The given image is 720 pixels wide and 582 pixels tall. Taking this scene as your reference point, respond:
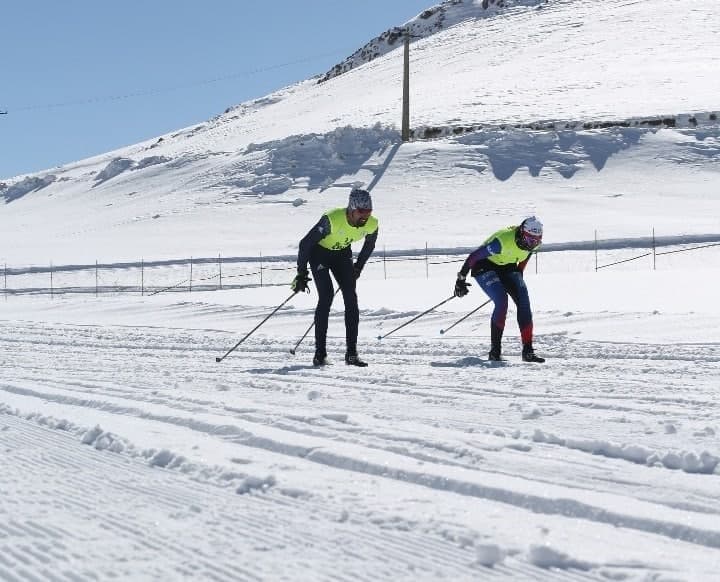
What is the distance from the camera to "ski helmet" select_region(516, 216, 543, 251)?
998cm

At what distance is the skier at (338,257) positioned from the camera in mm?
9641

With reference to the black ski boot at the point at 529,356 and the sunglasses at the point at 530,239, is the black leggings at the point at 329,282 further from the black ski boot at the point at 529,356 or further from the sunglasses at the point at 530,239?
the sunglasses at the point at 530,239

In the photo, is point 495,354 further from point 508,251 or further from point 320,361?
point 320,361

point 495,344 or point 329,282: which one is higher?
point 329,282

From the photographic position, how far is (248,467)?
466cm

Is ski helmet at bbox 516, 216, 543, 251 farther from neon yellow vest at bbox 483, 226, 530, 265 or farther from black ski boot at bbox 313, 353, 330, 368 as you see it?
black ski boot at bbox 313, 353, 330, 368

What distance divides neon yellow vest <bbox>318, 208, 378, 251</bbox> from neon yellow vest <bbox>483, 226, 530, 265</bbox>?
1269 millimetres

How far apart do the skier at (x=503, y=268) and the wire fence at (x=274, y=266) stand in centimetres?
1973

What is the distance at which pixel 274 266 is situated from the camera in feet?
120

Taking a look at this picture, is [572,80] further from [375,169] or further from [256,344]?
[256,344]

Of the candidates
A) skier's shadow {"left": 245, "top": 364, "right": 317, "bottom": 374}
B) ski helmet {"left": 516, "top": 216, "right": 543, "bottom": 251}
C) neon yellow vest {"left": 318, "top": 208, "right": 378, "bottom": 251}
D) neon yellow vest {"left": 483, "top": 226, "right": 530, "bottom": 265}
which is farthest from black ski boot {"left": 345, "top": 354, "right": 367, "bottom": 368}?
ski helmet {"left": 516, "top": 216, "right": 543, "bottom": 251}

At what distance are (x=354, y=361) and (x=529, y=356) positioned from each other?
1687mm

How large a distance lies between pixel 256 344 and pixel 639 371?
522 cm

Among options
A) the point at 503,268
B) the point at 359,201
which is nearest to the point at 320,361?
the point at 359,201
